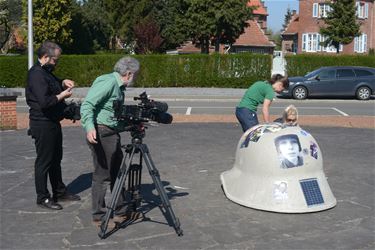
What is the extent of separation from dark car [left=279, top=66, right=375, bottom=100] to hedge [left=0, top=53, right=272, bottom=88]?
16.6ft

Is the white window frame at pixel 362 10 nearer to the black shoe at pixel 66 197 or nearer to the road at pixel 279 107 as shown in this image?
the road at pixel 279 107

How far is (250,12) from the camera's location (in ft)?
150

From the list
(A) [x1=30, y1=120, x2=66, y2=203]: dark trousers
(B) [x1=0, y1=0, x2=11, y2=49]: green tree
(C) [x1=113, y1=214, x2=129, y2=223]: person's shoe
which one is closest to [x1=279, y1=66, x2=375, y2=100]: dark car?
(A) [x1=30, y1=120, x2=66, y2=203]: dark trousers

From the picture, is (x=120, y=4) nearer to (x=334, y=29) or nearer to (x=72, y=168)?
(x=334, y=29)

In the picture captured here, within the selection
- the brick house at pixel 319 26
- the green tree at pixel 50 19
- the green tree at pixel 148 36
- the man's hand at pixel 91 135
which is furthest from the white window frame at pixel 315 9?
the man's hand at pixel 91 135

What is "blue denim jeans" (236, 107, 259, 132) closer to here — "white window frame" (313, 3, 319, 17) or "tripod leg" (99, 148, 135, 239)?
"tripod leg" (99, 148, 135, 239)

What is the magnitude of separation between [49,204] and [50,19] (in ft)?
123

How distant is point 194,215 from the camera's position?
243 inches

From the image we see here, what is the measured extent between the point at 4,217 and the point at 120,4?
4609 cm

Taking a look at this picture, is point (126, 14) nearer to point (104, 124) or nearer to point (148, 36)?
point (148, 36)

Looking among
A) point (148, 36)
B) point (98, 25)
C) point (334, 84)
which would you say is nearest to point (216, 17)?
point (148, 36)

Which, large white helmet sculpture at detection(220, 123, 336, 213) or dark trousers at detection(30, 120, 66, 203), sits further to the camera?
large white helmet sculpture at detection(220, 123, 336, 213)

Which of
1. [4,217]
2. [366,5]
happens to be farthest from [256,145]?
[366,5]

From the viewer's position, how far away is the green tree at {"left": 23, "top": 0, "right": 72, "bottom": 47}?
135 ft
